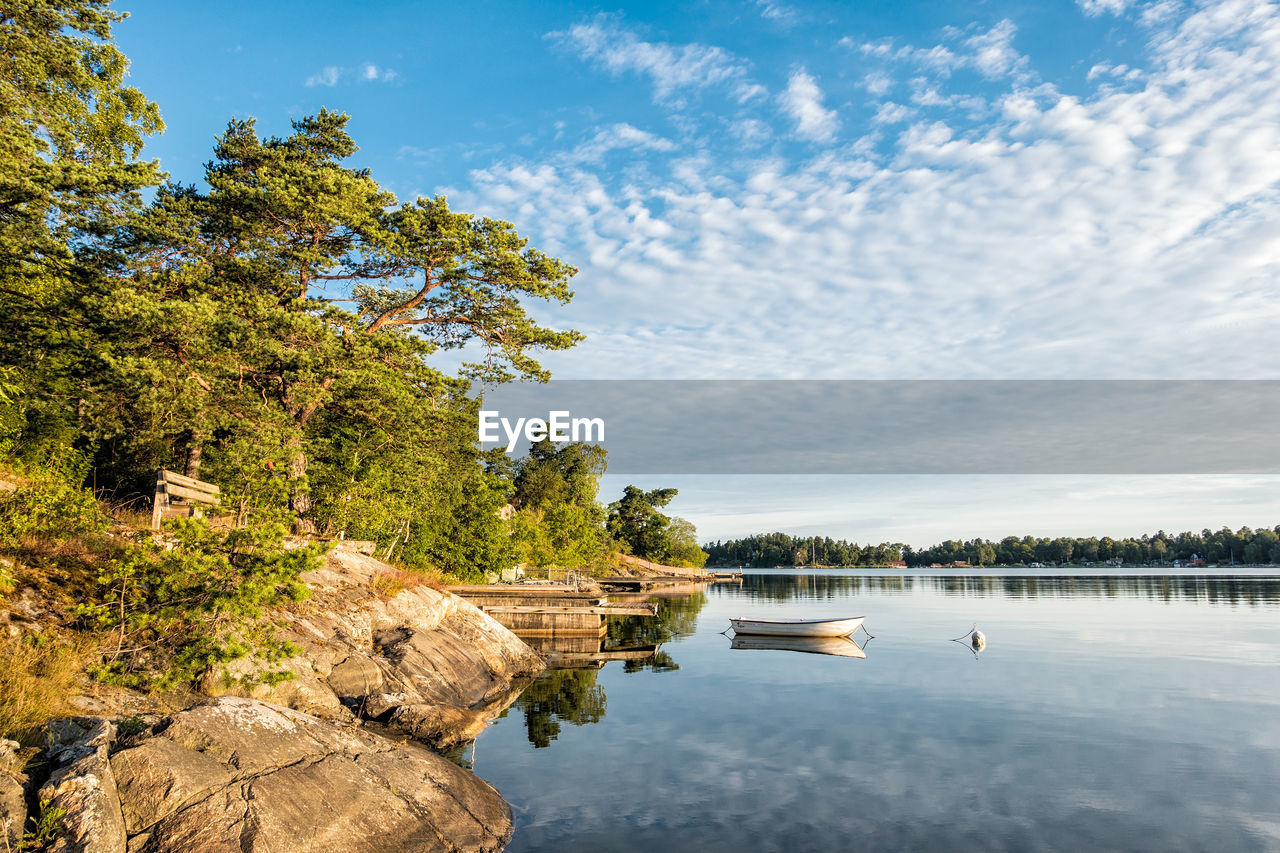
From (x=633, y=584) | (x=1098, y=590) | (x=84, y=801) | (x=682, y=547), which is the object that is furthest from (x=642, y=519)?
(x=84, y=801)

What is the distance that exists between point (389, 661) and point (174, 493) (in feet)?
22.3

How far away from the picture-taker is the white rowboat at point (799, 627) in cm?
4025

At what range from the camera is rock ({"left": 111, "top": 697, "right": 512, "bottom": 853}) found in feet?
26.3

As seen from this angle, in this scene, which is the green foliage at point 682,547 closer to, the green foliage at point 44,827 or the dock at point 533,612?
the dock at point 533,612

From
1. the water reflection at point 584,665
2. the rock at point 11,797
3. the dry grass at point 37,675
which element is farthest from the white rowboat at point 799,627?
the rock at point 11,797

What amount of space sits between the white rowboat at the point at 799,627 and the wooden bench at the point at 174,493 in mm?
29799

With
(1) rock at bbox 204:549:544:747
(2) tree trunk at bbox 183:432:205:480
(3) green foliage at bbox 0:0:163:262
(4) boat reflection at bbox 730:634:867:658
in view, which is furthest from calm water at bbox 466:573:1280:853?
(3) green foliage at bbox 0:0:163:262

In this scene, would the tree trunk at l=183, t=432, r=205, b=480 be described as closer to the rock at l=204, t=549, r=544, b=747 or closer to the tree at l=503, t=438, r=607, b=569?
the rock at l=204, t=549, r=544, b=747

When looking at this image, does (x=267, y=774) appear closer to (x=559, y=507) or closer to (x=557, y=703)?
(x=557, y=703)

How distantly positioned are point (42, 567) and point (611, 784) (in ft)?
38.8

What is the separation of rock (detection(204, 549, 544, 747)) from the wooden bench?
350 centimetres

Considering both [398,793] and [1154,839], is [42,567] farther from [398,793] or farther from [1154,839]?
[1154,839]

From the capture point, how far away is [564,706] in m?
21.9

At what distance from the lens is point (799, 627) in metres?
40.7
